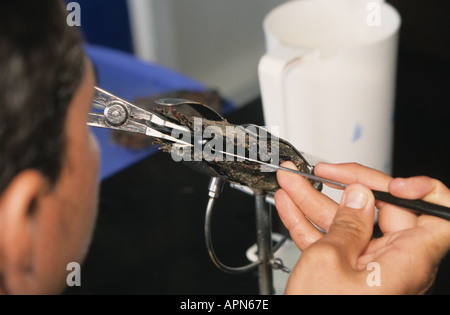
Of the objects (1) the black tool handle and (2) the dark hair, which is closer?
(2) the dark hair

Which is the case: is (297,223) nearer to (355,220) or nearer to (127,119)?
(355,220)

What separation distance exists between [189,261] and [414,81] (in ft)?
1.53

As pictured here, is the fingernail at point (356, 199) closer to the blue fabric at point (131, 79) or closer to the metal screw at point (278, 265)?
the metal screw at point (278, 265)

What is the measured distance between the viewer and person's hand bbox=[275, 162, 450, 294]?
16.5 inches

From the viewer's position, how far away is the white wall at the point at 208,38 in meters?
1.62

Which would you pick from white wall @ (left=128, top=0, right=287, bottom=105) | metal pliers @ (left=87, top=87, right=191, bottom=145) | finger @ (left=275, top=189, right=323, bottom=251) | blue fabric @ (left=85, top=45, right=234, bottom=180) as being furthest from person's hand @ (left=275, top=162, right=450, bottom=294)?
white wall @ (left=128, top=0, right=287, bottom=105)

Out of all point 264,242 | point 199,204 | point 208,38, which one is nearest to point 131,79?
point 199,204

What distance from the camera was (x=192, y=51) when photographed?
5.76ft

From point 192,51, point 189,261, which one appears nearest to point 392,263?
point 189,261

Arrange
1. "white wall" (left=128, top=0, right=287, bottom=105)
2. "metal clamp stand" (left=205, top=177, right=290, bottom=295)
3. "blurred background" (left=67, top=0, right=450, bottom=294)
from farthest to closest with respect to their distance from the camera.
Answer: "white wall" (left=128, top=0, right=287, bottom=105), "blurred background" (left=67, top=0, right=450, bottom=294), "metal clamp stand" (left=205, top=177, right=290, bottom=295)

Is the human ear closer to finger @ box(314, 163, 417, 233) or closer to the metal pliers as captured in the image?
the metal pliers

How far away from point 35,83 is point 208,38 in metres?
1.50

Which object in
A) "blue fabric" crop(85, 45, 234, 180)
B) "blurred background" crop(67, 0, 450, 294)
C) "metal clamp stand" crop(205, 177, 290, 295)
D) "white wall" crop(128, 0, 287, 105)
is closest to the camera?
"metal clamp stand" crop(205, 177, 290, 295)

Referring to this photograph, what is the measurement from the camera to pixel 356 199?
0.46m
